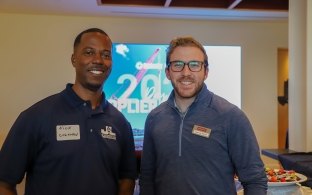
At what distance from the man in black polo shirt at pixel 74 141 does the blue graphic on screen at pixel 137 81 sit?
3.24m

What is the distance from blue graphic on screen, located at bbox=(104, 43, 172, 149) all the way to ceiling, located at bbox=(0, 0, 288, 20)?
50cm

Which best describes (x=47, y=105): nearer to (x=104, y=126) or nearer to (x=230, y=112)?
(x=104, y=126)

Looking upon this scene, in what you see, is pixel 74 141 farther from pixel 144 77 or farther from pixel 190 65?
pixel 144 77

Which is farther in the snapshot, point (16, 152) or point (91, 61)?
point (91, 61)

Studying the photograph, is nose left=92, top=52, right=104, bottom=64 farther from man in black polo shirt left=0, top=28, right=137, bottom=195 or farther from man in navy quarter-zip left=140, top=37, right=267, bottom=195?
man in navy quarter-zip left=140, top=37, right=267, bottom=195

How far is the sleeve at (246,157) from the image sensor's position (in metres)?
1.28

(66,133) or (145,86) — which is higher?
(145,86)

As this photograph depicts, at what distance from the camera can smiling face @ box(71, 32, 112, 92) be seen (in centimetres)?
150

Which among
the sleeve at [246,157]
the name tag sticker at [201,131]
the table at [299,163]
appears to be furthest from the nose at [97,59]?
the table at [299,163]

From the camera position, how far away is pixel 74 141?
1412 millimetres

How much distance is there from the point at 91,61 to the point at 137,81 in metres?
3.34

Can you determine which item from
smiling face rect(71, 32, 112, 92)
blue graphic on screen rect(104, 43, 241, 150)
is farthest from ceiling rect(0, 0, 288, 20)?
smiling face rect(71, 32, 112, 92)

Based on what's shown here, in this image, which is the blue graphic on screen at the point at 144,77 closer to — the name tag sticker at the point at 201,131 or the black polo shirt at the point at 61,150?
the black polo shirt at the point at 61,150

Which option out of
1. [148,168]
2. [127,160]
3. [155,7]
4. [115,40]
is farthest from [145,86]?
[148,168]
